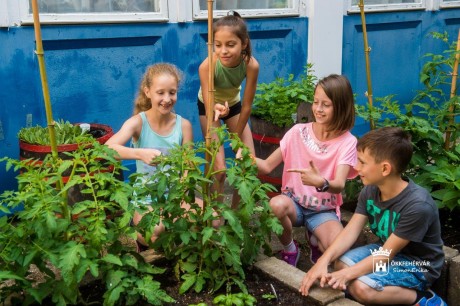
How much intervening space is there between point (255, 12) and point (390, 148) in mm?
2826

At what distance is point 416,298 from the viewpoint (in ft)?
9.12

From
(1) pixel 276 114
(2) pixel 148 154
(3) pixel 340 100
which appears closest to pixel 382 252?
(3) pixel 340 100

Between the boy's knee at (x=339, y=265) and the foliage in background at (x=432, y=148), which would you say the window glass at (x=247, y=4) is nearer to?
the foliage in background at (x=432, y=148)

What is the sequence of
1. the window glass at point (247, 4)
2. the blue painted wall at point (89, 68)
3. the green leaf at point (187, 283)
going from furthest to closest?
1. the window glass at point (247, 4)
2. the blue painted wall at point (89, 68)
3. the green leaf at point (187, 283)

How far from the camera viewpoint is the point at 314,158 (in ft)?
10.6

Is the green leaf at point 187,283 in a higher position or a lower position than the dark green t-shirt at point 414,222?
lower

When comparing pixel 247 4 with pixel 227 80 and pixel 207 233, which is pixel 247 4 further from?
pixel 207 233

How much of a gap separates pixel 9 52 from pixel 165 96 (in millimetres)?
1376

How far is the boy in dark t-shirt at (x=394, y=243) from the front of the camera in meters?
2.67

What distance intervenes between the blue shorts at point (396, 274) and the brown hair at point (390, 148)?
452mm

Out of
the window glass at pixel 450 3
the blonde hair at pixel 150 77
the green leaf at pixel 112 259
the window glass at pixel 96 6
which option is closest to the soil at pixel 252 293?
the green leaf at pixel 112 259

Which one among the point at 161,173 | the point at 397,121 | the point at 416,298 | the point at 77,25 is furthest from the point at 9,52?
the point at 416,298

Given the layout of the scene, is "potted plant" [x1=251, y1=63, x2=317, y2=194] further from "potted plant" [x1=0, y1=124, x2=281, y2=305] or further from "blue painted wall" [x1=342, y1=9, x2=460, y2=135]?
"blue painted wall" [x1=342, y1=9, x2=460, y2=135]

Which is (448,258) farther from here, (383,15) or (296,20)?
(383,15)
